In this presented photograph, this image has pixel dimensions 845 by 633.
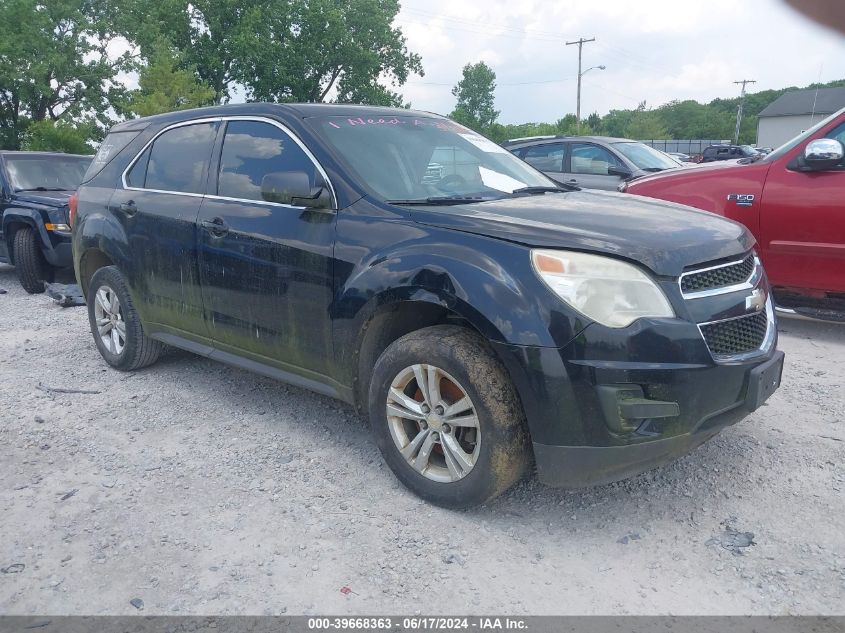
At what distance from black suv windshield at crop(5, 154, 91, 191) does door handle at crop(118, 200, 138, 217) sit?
5.04 meters

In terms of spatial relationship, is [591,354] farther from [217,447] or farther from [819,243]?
[819,243]

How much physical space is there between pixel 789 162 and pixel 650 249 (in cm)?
352

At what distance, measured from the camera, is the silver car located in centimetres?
985

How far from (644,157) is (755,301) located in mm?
7563

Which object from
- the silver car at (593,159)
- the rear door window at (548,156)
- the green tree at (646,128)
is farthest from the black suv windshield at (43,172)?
the green tree at (646,128)

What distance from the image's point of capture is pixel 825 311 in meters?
5.24

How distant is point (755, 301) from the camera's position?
10.3 ft

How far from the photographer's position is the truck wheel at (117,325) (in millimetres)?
4941

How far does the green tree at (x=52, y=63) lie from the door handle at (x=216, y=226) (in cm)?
2936

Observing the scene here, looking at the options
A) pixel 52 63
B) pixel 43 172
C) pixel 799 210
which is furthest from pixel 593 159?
pixel 52 63

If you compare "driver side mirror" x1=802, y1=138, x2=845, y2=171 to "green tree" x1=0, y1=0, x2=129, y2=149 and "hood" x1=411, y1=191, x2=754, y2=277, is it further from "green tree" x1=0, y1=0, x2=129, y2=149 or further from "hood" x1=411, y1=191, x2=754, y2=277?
"green tree" x1=0, y1=0, x2=129, y2=149

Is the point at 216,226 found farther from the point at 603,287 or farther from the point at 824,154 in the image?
the point at 824,154

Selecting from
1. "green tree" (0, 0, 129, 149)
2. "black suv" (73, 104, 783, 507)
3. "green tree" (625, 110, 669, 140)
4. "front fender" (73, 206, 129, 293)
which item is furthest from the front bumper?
"green tree" (625, 110, 669, 140)

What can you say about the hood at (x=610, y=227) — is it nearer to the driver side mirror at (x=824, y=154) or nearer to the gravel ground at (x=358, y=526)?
the gravel ground at (x=358, y=526)
